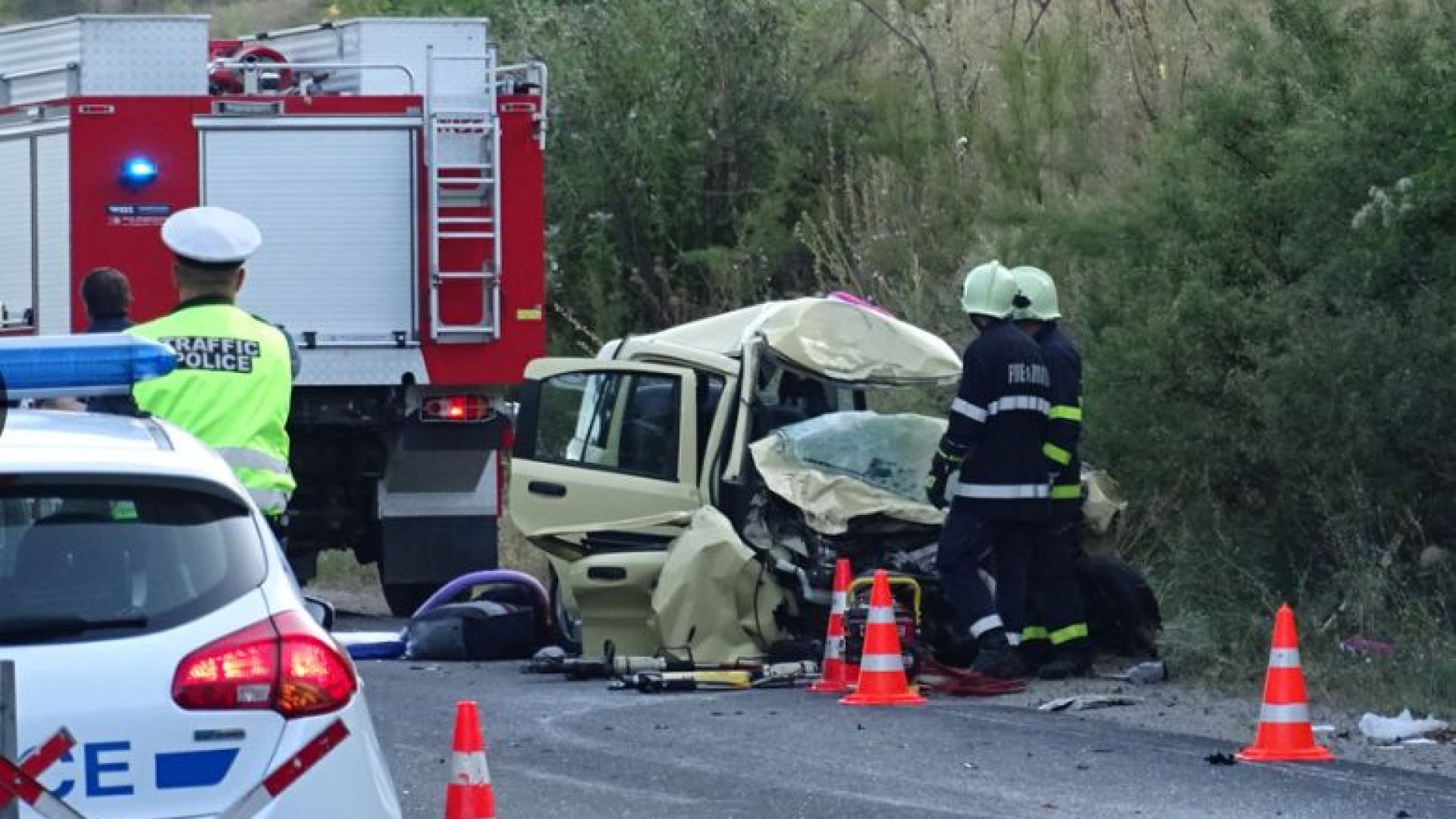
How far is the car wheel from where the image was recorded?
42.1ft

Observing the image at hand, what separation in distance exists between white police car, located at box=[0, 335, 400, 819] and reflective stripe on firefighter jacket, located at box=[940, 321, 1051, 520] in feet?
21.2

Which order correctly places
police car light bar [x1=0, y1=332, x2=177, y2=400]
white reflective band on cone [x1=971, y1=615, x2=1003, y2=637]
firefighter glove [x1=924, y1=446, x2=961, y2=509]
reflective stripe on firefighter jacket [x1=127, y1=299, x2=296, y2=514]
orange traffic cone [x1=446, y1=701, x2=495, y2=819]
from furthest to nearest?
firefighter glove [x1=924, y1=446, x2=961, y2=509] → white reflective band on cone [x1=971, y1=615, x2=1003, y2=637] → reflective stripe on firefighter jacket [x1=127, y1=299, x2=296, y2=514] → orange traffic cone [x1=446, y1=701, x2=495, y2=819] → police car light bar [x1=0, y1=332, x2=177, y2=400]

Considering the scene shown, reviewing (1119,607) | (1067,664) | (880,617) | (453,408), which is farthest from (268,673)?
(453,408)

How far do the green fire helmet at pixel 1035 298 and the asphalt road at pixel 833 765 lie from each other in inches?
76.6

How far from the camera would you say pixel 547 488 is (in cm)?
1270

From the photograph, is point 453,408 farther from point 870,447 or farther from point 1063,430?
point 1063,430

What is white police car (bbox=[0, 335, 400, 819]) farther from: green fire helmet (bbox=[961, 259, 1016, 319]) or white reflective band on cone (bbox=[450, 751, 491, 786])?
green fire helmet (bbox=[961, 259, 1016, 319])

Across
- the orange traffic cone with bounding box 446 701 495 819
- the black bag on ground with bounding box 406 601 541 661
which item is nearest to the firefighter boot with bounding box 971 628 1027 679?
the black bag on ground with bounding box 406 601 541 661

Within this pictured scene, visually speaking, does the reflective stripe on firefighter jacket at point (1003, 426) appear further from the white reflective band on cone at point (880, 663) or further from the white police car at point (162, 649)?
the white police car at point (162, 649)

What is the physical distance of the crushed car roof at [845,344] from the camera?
1223cm

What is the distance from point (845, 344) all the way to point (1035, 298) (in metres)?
0.96

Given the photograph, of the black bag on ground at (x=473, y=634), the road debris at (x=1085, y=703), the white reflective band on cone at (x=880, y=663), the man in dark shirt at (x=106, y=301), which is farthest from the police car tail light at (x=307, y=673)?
the black bag on ground at (x=473, y=634)

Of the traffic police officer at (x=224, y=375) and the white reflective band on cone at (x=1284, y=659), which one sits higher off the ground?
the traffic police officer at (x=224, y=375)

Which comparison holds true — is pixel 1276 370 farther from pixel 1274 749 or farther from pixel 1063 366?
pixel 1274 749
